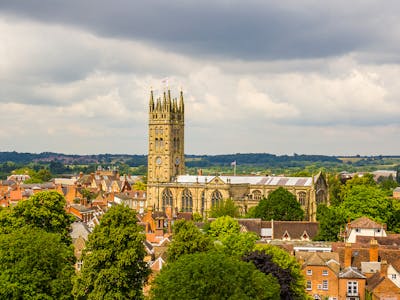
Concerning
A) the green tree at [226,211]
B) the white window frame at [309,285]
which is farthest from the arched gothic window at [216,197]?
the white window frame at [309,285]

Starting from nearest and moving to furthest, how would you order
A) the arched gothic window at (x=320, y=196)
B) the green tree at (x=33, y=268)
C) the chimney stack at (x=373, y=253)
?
1. the green tree at (x=33, y=268)
2. the chimney stack at (x=373, y=253)
3. the arched gothic window at (x=320, y=196)

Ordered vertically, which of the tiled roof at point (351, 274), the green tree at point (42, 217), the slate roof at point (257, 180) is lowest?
the tiled roof at point (351, 274)

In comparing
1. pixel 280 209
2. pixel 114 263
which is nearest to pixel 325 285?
pixel 114 263

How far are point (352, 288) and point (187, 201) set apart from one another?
78186 millimetres

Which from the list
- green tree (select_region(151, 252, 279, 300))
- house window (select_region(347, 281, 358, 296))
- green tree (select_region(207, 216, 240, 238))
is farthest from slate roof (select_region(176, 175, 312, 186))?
green tree (select_region(151, 252, 279, 300))

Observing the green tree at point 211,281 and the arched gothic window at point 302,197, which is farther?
the arched gothic window at point 302,197

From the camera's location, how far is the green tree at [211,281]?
4702 centimetres

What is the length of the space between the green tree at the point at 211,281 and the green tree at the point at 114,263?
10.2 ft

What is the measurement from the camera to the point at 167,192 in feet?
482

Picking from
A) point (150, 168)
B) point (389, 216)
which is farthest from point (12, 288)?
point (150, 168)

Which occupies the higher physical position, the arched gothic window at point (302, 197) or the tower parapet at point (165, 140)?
the tower parapet at point (165, 140)

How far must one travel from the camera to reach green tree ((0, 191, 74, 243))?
6575 centimetres

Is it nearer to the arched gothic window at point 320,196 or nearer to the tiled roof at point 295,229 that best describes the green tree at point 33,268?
the tiled roof at point 295,229

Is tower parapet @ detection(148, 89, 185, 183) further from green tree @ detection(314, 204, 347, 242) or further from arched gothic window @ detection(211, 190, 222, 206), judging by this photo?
green tree @ detection(314, 204, 347, 242)
